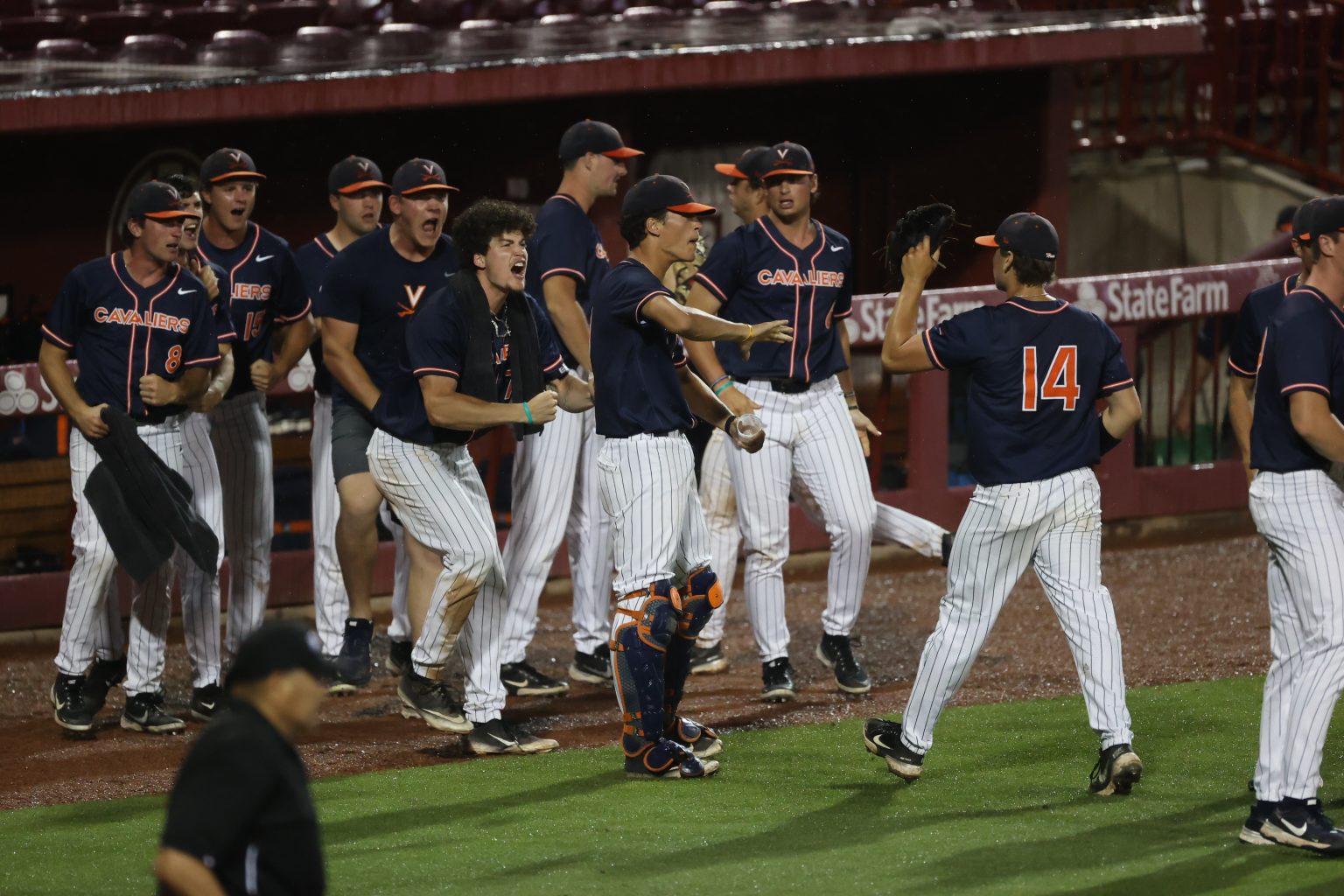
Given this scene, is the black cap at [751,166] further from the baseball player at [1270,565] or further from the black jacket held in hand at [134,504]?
the black jacket held in hand at [134,504]

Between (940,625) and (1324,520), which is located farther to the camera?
(940,625)

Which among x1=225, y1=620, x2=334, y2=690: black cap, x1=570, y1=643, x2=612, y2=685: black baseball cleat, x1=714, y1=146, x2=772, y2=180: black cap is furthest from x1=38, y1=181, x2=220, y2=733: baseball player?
x1=225, y1=620, x2=334, y2=690: black cap

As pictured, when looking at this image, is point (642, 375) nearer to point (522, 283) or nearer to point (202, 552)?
point (522, 283)

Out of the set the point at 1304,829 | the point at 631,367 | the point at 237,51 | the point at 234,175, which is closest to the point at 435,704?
the point at 631,367

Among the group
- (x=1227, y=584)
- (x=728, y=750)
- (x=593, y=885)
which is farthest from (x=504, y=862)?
(x=1227, y=584)

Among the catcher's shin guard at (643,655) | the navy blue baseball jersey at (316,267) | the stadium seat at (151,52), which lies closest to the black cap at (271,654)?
the catcher's shin guard at (643,655)

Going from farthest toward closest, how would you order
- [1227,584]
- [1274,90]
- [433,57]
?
[1274,90] < [433,57] < [1227,584]

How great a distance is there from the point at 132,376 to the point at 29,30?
731 cm

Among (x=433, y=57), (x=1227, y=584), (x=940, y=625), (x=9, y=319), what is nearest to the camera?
(x=940, y=625)

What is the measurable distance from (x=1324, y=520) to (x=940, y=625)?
3.84ft

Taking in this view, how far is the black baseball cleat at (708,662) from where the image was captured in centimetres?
723

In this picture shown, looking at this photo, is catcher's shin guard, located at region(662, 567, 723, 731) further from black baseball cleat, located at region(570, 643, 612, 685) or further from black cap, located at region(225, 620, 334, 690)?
black cap, located at region(225, 620, 334, 690)

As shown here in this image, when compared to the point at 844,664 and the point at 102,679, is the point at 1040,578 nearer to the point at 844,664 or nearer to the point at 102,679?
the point at 844,664

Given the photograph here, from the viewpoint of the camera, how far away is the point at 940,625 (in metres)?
5.33
